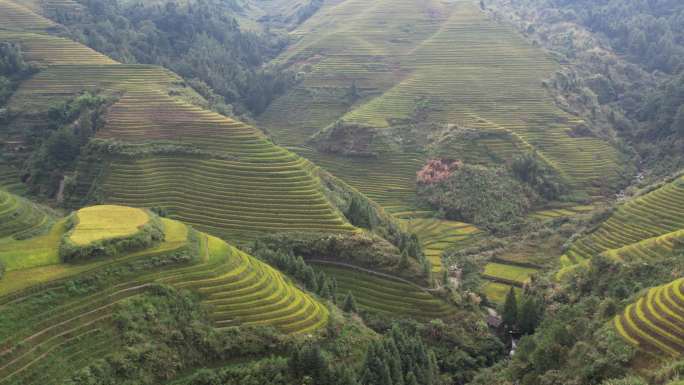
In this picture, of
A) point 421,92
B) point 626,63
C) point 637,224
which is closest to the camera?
point 637,224

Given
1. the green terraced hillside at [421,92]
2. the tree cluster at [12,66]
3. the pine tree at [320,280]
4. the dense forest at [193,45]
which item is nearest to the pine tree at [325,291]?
the pine tree at [320,280]

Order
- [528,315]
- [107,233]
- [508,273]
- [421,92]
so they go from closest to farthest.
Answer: [107,233] < [528,315] < [508,273] < [421,92]

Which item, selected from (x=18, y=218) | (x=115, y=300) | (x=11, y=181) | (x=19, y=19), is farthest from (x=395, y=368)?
(x=19, y=19)

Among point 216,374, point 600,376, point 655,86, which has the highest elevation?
point 655,86

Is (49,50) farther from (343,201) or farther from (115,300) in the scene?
(115,300)

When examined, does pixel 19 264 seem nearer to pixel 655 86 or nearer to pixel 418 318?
pixel 418 318

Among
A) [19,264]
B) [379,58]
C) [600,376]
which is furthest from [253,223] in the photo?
[379,58]
